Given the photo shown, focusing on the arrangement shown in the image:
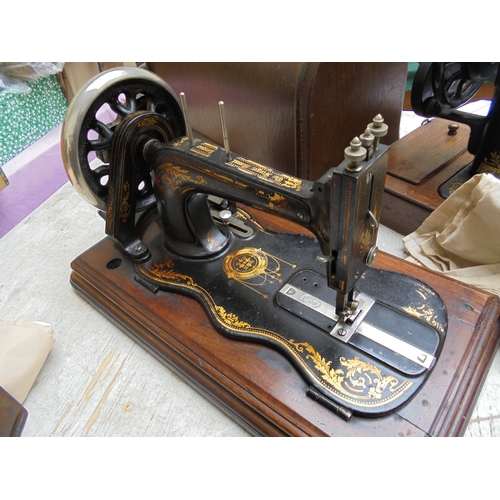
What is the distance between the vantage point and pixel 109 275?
1357mm

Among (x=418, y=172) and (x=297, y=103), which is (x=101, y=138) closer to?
(x=297, y=103)

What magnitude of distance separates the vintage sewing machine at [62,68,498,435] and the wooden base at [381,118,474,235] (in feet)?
1.23

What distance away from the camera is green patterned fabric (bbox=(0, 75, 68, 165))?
2.10 m

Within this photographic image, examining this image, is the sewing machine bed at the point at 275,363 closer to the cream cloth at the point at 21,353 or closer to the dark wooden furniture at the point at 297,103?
the cream cloth at the point at 21,353

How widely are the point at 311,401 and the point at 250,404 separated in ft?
0.45

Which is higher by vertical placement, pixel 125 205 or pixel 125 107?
pixel 125 107

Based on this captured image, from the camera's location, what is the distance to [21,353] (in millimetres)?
1220

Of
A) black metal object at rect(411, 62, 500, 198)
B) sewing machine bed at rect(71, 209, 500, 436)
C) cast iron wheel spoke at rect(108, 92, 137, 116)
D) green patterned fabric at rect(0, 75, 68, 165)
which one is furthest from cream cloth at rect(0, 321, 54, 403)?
black metal object at rect(411, 62, 500, 198)

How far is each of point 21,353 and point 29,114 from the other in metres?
1.45

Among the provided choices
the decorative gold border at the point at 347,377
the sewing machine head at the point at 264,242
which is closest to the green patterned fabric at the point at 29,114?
the sewing machine head at the point at 264,242

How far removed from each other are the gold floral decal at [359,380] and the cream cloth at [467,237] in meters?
0.48

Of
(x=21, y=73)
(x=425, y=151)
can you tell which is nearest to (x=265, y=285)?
(x=425, y=151)

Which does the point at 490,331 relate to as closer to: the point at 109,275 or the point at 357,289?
the point at 357,289

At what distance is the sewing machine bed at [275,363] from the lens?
95 cm
